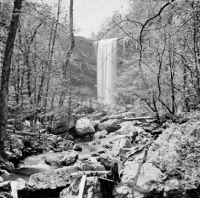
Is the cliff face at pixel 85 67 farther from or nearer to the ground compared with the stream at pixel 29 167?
farther from the ground

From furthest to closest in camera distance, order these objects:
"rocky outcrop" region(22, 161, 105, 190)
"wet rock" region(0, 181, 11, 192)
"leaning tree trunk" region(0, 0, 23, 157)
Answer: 1. "leaning tree trunk" region(0, 0, 23, 157)
2. "rocky outcrop" region(22, 161, 105, 190)
3. "wet rock" region(0, 181, 11, 192)

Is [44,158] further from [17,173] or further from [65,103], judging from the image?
[65,103]

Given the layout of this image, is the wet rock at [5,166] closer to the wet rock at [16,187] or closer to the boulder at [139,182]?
the wet rock at [16,187]

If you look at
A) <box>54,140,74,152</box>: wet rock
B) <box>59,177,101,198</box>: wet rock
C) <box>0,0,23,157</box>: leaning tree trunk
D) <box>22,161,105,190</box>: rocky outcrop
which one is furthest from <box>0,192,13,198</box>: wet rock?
<box>54,140,74,152</box>: wet rock

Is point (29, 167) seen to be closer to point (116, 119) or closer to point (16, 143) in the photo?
point (16, 143)

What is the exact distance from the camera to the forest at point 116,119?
3457mm

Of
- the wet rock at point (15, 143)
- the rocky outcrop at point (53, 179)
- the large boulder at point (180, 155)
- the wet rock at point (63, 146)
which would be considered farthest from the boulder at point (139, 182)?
the wet rock at point (63, 146)

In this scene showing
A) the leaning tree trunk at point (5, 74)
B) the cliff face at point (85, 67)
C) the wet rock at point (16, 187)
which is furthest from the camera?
the cliff face at point (85, 67)

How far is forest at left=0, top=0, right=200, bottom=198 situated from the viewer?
3.46 metres

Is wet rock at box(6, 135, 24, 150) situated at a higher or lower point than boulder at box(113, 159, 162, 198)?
lower

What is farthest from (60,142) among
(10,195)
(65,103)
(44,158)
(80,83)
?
(80,83)

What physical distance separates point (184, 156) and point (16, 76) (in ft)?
25.7

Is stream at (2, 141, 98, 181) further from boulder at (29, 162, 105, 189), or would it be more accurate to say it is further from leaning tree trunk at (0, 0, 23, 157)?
boulder at (29, 162, 105, 189)

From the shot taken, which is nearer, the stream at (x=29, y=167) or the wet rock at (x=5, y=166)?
the stream at (x=29, y=167)
